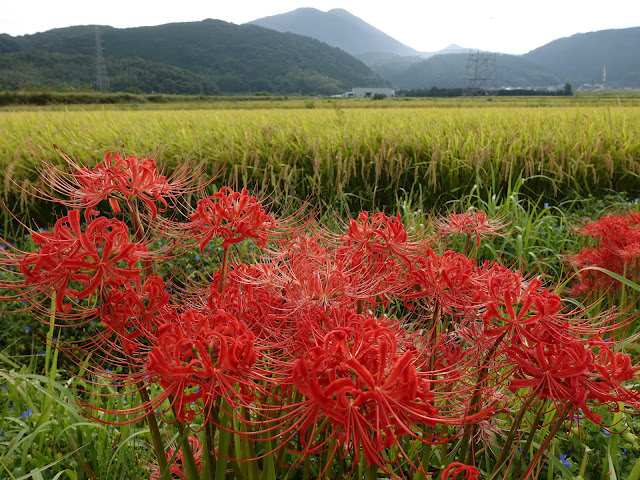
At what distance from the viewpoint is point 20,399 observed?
2242 mm

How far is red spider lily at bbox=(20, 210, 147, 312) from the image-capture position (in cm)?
89

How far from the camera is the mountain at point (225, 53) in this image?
438 feet

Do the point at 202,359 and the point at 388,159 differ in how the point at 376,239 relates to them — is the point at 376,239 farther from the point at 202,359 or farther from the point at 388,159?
the point at 388,159

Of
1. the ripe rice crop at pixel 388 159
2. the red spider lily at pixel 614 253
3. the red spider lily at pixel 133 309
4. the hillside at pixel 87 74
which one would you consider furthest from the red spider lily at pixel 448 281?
the hillside at pixel 87 74

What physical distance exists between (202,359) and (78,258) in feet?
1.13

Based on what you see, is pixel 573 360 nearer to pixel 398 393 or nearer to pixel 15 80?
pixel 398 393

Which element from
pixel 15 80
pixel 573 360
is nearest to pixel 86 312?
pixel 573 360

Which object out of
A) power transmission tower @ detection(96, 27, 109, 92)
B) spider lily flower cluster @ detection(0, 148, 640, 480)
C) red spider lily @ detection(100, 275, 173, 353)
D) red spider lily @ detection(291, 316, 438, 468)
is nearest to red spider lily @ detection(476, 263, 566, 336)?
spider lily flower cluster @ detection(0, 148, 640, 480)

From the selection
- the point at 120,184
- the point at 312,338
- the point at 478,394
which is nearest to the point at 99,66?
the point at 120,184

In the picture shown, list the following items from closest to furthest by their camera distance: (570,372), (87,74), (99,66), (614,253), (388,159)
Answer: (570,372)
(614,253)
(388,159)
(99,66)
(87,74)

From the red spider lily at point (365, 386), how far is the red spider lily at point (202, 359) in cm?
12

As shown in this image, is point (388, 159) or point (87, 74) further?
point (87, 74)

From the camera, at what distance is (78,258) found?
0.89 m

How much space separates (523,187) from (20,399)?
5.13 m
